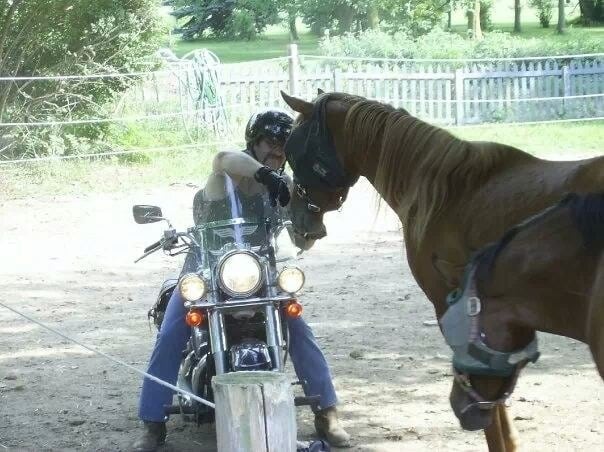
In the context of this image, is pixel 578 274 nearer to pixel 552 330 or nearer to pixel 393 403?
pixel 552 330

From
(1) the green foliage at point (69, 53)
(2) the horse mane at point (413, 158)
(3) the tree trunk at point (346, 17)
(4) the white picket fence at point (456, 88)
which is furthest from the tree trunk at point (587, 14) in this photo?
(2) the horse mane at point (413, 158)

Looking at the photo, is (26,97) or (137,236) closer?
(137,236)

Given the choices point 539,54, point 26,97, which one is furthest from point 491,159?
point 539,54

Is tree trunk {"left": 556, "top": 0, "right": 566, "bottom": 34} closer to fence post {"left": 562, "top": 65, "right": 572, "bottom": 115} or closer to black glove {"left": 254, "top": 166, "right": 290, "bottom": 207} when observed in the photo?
fence post {"left": 562, "top": 65, "right": 572, "bottom": 115}

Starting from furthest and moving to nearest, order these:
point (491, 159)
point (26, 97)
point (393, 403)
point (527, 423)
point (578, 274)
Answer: point (26, 97) → point (393, 403) → point (527, 423) → point (491, 159) → point (578, 274)

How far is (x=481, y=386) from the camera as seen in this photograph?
8.77ft

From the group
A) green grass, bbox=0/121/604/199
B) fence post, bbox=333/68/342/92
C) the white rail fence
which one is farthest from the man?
fence post, bbox=333/68/342/92

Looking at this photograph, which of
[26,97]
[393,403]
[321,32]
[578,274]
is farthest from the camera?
[321,32]

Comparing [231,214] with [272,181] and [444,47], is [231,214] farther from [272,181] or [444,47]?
[444,47]

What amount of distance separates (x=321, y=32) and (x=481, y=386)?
3513cm

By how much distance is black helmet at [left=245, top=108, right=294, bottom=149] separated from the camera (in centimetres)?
485

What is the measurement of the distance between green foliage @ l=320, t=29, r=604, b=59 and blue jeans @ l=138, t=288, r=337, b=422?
17510 mm

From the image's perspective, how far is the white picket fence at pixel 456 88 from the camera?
629 inches

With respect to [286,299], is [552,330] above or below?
above
